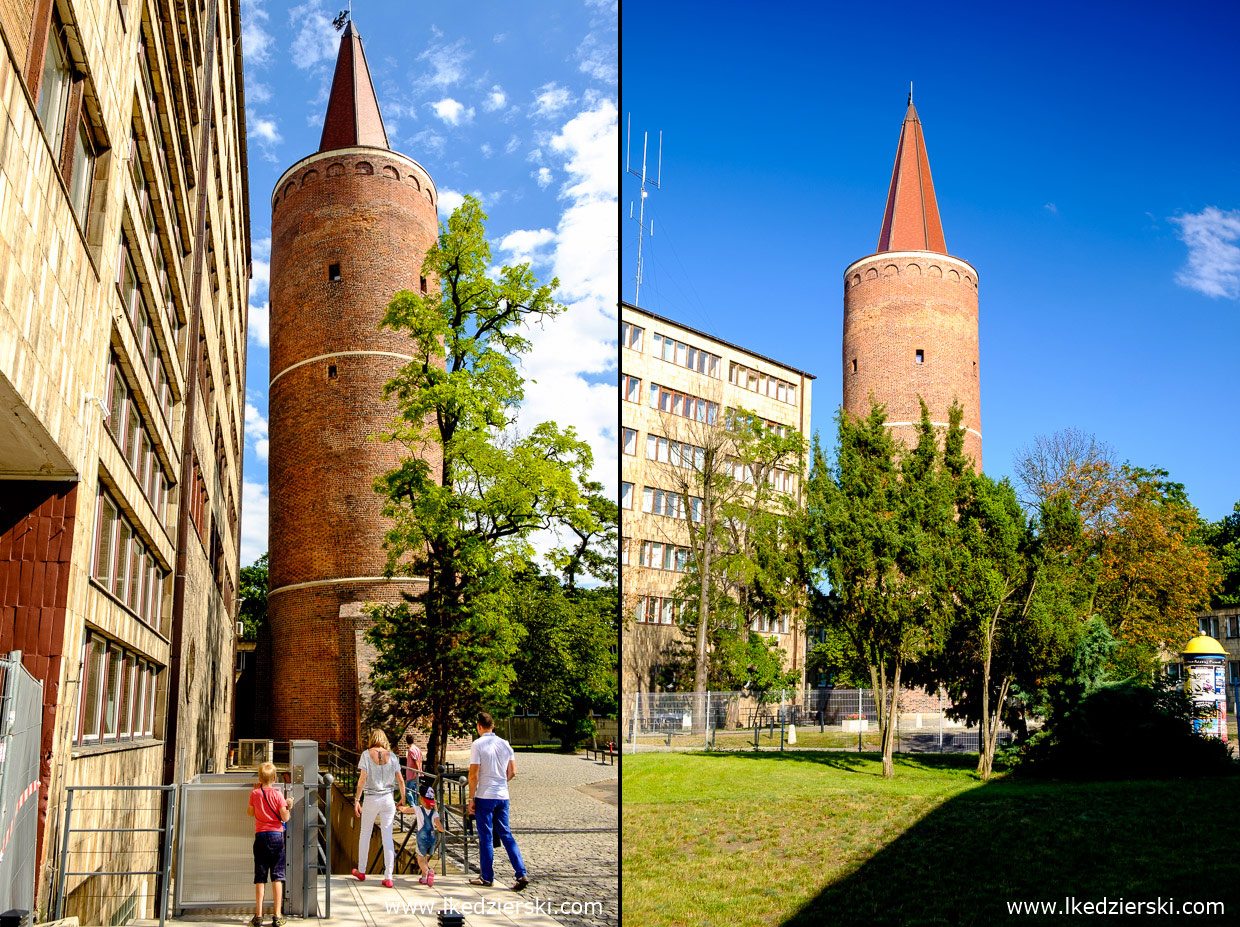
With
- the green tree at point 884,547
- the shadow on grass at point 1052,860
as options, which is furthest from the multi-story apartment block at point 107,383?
the green tree at point 884,547

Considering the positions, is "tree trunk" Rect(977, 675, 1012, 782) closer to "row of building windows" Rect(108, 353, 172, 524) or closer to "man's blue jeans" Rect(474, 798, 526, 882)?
"man's blue jeans" Rect(474, 798, 526, 882)

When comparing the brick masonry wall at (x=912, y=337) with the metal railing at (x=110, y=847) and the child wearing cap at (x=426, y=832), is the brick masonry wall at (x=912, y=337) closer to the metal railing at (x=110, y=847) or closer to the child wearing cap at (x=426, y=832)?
the child wearing cap at (x=426, y=832)

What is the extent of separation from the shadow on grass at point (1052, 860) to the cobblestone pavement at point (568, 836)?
12.3ft

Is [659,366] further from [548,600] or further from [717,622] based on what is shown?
[548,600]

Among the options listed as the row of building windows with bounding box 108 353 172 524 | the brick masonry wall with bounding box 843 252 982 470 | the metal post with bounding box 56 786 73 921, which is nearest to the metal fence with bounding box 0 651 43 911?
the metal post with bounding box 56 786 73 921

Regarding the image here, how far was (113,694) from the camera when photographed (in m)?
12.0

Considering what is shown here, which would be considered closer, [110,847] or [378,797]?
[378,797]

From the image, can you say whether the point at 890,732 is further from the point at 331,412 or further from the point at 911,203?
the point at 911,203

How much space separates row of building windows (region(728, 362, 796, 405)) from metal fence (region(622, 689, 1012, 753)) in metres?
21.4

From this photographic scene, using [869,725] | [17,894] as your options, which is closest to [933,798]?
[869,725]

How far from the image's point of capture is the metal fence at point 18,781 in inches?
241

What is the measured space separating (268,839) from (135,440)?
671 centimetres

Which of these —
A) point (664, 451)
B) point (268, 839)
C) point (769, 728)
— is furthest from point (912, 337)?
point (268, 839)

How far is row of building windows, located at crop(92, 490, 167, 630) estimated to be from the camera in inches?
442
